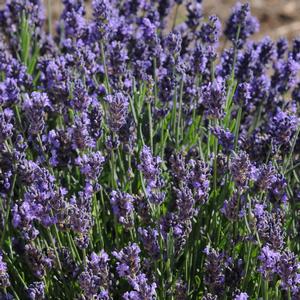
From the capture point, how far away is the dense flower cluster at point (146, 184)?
228 centimetres

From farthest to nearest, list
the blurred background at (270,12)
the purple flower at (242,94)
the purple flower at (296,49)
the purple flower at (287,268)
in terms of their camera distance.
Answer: the blurred background at (270,12) < the purple flower at (296,49) < the purple flower at (242,94) < the purple flower at (287,268)

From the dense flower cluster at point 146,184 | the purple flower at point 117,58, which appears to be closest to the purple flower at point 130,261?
the dense flower cluster at point 146,184

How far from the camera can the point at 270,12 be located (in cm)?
784

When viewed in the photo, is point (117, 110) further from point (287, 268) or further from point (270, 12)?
point (270, 12)

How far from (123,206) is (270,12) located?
19.7 feet

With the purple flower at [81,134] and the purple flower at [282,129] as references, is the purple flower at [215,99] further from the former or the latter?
the purple flower at [81,134]

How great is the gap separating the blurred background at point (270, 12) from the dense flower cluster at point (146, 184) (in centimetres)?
402

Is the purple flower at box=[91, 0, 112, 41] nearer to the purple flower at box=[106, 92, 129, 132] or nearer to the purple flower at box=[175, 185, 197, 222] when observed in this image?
the purple flower at box=[106, 92, 129, 132]

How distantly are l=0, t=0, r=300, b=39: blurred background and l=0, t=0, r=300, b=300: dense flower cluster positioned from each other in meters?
4.02

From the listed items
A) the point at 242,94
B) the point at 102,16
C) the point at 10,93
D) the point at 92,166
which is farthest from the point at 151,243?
the point at 102,16

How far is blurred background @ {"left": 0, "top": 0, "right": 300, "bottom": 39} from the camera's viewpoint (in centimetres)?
749

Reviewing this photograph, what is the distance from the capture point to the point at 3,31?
4.08 meters

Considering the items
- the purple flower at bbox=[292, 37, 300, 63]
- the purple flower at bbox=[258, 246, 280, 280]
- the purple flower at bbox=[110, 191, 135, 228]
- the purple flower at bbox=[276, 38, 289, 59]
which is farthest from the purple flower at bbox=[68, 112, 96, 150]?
the purple flower at bbox=[276, 38, 289, 59]

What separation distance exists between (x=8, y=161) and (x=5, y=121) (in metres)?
0.19
